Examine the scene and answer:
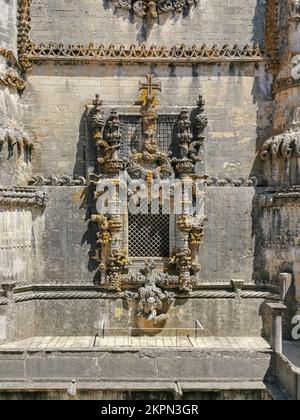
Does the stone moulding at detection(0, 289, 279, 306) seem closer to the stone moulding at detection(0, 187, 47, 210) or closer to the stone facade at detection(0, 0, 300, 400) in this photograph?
the stone facade at detection(0, 0, 300, 400)

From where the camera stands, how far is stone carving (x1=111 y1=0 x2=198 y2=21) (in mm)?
15133

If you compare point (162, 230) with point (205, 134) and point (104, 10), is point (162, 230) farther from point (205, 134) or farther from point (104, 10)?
point (104, 10)

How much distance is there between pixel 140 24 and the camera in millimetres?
15234

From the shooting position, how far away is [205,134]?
1523cm

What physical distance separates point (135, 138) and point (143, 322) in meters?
5.42

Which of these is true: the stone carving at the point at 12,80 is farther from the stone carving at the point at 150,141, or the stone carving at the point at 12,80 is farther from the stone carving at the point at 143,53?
the stone carving at the point at 150,141

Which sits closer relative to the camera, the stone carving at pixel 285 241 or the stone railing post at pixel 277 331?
the stone railing post at pixel 277 331

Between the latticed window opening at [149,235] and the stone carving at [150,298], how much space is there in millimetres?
569

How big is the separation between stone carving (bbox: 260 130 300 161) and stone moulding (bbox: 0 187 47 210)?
22.2ft

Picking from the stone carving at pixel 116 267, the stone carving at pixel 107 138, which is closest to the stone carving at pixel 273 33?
the stone carving at pixel 107 138

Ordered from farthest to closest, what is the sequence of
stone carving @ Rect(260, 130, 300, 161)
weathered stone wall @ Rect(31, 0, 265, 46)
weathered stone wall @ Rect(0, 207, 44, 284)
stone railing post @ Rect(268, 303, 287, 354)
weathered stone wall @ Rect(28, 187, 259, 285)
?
weathered stone wall @ Rect(31, 0, 265, 46) → weathered stone wall @ Rect(28, 187, 259, 285) → stone carving @ Rect(260, 130, 300, 161) → weathered stone wall @ Rect(0, 207, 44, 284) → stone railing post @ Rect(268, 303, 287, 354)

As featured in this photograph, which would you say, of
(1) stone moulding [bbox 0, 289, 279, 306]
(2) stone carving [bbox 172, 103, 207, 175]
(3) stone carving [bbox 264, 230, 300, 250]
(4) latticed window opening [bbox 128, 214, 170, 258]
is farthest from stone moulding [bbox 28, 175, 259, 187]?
(1) stone moulding [bbox 0, 289, 279, 306]

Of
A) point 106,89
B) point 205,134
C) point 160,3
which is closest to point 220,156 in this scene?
point 205,134

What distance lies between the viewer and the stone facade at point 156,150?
14.6 m
